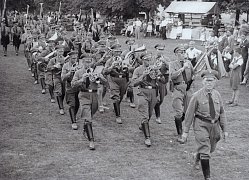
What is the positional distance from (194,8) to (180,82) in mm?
32532

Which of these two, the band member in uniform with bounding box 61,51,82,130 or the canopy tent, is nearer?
the band member in uniform with bounding box 61,51,82,130

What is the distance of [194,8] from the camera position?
41.3 metres

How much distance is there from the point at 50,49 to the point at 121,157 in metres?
6.57

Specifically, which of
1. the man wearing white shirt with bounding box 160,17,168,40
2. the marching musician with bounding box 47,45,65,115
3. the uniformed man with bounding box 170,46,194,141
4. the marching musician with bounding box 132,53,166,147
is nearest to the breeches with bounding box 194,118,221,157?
the marching musician with bounding box 132,53,166,147

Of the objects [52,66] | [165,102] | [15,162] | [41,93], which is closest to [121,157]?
[15,162]

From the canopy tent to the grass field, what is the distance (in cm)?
2816

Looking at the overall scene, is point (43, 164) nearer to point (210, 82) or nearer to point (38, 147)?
point (38, 147)

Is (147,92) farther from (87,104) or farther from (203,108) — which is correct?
(203,108)

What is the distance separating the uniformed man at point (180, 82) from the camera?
397 inches

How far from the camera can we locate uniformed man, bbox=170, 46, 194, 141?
397 inches

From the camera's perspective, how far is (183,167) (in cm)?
842

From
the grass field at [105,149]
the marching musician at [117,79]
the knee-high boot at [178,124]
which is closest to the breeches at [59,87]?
the grass field at [105,149]

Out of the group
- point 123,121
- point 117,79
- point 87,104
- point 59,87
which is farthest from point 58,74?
point 87,104

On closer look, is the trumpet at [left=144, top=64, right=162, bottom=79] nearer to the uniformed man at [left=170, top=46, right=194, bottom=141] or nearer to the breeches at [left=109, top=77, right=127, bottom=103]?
the uniformed man at [left=170, top=46, right=194, bottom=141]
